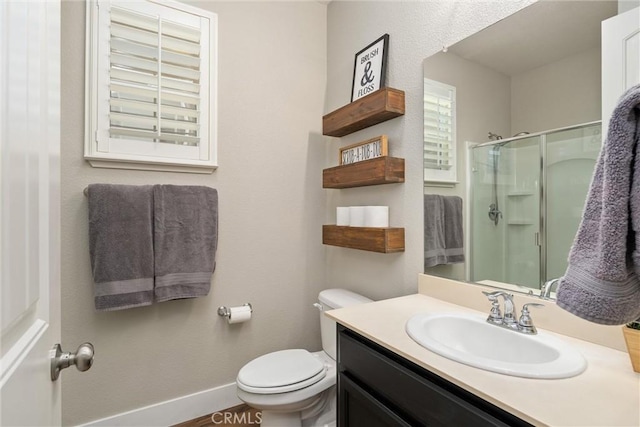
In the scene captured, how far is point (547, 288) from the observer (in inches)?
40.1

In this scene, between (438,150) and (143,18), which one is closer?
(438,150)

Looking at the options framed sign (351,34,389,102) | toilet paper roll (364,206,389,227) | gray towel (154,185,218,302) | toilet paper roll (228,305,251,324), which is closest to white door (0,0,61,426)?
gray towel (154,185,218,302)

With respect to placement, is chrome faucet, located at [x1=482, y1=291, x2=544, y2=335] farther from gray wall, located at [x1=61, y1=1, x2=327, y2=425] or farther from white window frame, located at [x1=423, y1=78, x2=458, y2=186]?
gray wall, located at [x1=61, y1=1, x2=327, y2=425]

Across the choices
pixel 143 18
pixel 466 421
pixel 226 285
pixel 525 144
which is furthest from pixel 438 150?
pixel 143 18

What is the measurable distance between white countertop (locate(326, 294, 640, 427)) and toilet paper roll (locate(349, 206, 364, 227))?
2.53 feet

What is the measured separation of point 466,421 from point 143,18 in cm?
215

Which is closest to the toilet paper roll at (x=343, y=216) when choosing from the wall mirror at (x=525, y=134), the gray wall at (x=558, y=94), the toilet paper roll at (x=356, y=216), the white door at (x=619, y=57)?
the toilet paper roll at (x=356, y=216)

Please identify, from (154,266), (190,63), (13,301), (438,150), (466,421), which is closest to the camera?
(13,301)

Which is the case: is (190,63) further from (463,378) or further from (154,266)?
(463,378)

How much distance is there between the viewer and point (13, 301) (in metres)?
0.41

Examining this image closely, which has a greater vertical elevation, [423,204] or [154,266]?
[423,204]

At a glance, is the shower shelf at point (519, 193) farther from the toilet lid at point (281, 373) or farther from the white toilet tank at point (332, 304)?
the toilet lid at point (281, 373)

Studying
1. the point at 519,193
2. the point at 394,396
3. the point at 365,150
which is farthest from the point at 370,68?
the point at 394,396

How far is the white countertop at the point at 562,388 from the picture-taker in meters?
0.60
